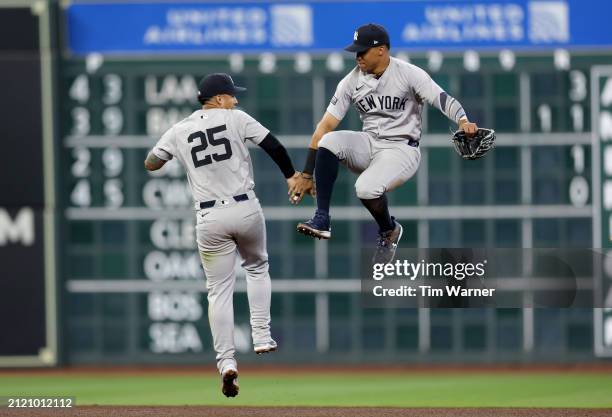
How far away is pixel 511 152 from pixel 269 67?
257cm

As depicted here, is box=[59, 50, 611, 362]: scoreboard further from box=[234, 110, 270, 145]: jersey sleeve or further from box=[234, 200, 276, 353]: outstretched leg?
box=[234, 110, 270, 145]: jersey sleeve

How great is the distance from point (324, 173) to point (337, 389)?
5.26 m

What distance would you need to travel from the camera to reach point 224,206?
10367 millimetres

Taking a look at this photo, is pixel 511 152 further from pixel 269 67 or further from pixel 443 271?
pixel 443 271

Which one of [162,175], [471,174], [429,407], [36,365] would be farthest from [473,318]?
[36,365]

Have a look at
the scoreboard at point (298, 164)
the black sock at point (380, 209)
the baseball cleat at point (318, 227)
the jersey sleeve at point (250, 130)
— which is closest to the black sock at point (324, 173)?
the baseball cleat at point (318, 227)

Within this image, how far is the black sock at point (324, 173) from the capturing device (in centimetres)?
1007

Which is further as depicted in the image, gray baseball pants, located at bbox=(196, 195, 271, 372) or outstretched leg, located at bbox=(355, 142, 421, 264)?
gray baseball pants, located at bbox=(196, 195, 271, 372)

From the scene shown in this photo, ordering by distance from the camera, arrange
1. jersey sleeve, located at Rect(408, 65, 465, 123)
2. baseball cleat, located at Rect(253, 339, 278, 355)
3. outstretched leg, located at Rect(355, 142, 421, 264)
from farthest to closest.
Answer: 1. baseball cleat, located at Rect(253, 339, 278, 355)
2. outstretched leg, located at Rect(355, 142, 421, 264)
3. jersey sleeve, located at Rect(408, 65, 465, 123)

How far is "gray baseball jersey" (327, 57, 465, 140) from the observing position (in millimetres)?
9992

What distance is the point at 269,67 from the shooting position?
605 inches

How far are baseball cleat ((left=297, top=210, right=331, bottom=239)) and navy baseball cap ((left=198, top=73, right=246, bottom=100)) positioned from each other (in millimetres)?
1090

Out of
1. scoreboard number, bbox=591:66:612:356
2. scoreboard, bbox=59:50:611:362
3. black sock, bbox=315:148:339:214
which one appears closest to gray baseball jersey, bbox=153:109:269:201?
black sock, bbox=315:148:339:214

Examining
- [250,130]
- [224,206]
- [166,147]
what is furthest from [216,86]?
[224,206]
